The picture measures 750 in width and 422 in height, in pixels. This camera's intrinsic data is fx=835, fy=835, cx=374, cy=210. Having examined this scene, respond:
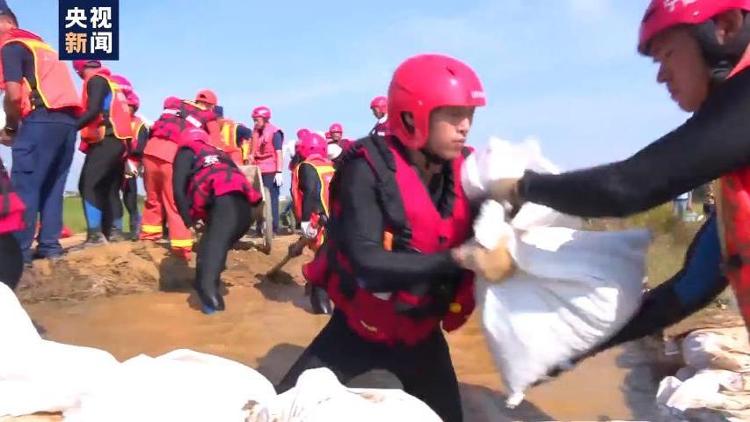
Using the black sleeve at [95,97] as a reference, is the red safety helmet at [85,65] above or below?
above

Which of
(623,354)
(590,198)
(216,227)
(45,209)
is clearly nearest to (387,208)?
(590,198)

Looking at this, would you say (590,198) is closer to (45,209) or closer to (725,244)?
(725,244)

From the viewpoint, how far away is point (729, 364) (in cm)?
383

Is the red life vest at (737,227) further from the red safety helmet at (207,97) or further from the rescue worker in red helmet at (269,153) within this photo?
the rescue worker in red helmet at (269,153)

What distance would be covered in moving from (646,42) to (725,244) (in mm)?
492

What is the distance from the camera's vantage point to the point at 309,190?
745 centimetres

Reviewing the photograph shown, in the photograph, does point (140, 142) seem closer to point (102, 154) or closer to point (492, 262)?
point (102, 154)

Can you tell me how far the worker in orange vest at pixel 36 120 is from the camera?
19.3 ft

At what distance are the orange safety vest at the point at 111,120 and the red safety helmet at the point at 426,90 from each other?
5642mm

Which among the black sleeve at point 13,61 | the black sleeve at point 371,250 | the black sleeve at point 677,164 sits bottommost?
the black sleeve at point 371,250

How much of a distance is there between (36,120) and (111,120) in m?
1.78

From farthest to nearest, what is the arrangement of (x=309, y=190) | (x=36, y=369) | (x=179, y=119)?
(x=309, y=190) < (x=179, y=119) < (x=36, y=369)

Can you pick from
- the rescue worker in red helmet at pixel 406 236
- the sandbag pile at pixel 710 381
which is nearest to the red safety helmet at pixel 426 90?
the rescue worker in red helmet at pixel 406 236

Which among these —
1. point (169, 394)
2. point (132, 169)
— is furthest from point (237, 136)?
point (169, 394)
